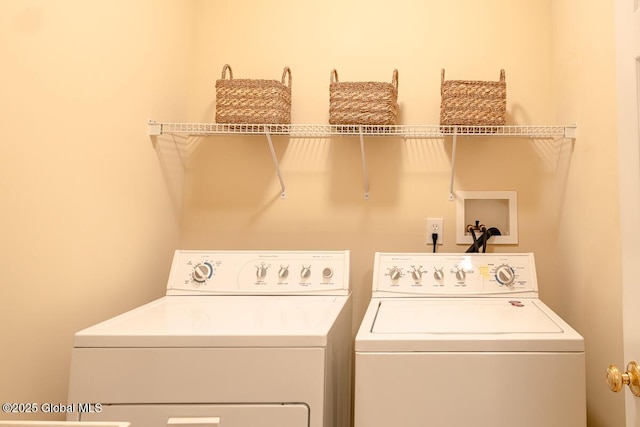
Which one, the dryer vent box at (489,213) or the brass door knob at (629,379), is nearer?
the brass door knob at (629,379)

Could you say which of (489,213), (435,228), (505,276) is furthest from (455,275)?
(489,213)

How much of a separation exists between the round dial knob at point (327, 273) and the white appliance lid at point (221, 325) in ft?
0.51

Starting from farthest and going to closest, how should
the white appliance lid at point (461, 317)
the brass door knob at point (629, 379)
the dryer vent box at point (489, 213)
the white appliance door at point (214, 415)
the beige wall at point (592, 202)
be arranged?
the dryer vent box at point (489, 213)
the beige wall at point (592, 202)
the white appliance lid at point (461, 317)
the white appliance door at point (214, 415)
the brass door knob at point (629, 379)

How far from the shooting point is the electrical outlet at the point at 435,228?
6.22ft

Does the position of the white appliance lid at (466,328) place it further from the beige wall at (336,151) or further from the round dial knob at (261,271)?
the round dial knob at (261,271)

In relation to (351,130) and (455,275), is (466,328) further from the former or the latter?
(351,130)

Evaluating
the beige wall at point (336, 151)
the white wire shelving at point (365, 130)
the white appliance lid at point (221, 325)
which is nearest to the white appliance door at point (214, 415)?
the white appliance lid at point (221, 325)

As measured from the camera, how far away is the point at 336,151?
6.55 ft

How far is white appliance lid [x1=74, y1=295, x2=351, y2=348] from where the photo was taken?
103 cm

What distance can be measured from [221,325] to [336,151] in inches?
43.5

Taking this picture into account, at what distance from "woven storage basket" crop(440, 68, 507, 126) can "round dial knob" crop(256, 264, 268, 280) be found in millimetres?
961

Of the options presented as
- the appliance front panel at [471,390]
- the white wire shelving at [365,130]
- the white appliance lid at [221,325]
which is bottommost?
the appliance front panel at [471,390]

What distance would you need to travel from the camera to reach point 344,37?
2031mm

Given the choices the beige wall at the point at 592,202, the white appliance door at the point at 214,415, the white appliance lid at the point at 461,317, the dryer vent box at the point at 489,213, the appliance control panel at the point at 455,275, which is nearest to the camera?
the white appliance door at the point at 214,415
